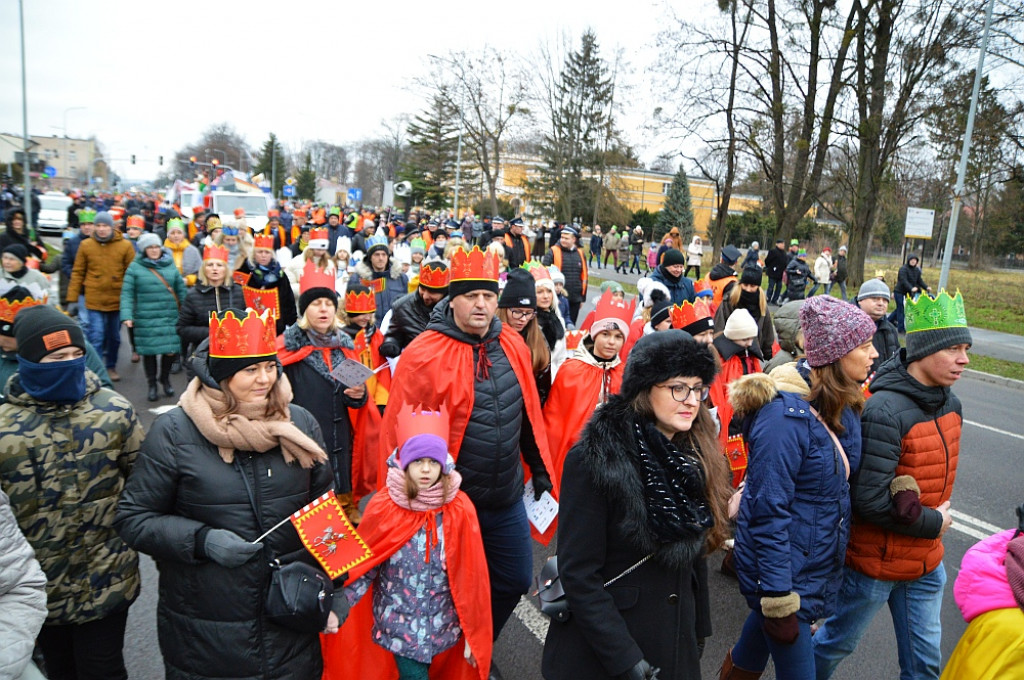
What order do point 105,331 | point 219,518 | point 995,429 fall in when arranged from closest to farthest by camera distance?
point 219,518, point 105,331, point 995,429

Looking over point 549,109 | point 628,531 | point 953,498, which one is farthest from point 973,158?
point 628,531

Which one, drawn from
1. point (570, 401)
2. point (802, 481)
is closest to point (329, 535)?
point (802, 481)

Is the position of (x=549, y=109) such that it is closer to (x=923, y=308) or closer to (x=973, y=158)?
(x=973, y=158)

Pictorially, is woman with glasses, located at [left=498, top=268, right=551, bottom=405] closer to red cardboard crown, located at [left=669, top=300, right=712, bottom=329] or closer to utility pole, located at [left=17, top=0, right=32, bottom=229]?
red cardboard crown, located at [left=669, top=300, right=712, bottom=329]

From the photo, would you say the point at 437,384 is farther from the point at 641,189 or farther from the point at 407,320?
the point at 641,189

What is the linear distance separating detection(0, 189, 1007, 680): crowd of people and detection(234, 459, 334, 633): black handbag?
27mm

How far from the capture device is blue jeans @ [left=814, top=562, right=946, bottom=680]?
3.24 m

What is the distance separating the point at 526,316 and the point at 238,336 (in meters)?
2.45

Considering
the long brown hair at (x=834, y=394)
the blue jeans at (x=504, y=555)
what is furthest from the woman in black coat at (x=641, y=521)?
the blue jeans at (x=504, y=555)

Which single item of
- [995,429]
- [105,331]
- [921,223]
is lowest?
[995,429]

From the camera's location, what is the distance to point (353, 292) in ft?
18.2

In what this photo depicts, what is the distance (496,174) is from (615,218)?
10.4 meters

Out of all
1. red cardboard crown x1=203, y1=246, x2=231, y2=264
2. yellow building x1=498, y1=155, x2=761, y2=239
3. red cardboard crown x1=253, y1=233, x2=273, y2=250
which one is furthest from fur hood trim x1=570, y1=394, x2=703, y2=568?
yellow building x1=498, y1=155, x2=761, y2=239

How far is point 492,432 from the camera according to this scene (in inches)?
144
